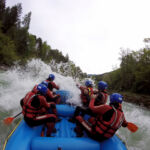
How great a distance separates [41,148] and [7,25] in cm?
3621

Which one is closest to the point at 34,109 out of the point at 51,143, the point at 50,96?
the point at 51,143

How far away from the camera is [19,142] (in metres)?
2.36

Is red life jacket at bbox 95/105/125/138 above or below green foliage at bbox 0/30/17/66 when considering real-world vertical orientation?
below

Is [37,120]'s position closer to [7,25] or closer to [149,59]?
[149,59]

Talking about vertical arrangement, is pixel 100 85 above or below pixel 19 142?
above

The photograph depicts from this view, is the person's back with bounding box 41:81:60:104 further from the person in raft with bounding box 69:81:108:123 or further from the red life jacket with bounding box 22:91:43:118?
the red life jacket with bounding box 22:91:43:118

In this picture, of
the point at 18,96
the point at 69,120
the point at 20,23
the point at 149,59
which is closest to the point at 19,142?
the point at 69,120

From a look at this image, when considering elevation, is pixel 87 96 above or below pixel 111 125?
above

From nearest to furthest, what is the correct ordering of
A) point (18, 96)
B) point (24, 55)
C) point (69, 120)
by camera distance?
point (69, 120) < point (18, 96) < point (24, 55)

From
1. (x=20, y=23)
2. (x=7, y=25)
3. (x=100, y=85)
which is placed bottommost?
(x=100, y=85)

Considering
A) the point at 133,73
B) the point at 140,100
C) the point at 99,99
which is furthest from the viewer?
the point at 133,73

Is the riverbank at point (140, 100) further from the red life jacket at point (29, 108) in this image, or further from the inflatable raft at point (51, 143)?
the red life jacket at point (29, 108)

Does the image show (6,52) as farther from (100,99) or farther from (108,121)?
(108,121)

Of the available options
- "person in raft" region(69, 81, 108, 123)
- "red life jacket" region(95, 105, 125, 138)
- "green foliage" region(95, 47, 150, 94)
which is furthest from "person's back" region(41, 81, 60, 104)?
"green foliage" region(95, 47, 150, 94)
